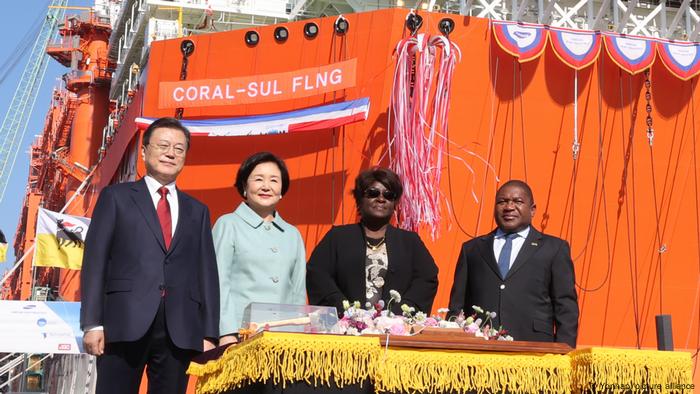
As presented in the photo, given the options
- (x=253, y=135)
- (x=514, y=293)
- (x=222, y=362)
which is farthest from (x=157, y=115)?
(x=222, y=362)

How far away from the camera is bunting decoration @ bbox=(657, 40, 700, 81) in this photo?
13.4m

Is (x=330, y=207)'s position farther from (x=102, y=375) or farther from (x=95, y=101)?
(x=95, y=101)

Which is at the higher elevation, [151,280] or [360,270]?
[360,270]

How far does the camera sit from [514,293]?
6.08m

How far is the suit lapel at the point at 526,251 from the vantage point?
611 cm

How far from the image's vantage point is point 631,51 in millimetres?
13242

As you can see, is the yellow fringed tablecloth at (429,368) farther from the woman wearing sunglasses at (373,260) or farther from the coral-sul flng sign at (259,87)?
the coral-sul flng sign at (259,87)

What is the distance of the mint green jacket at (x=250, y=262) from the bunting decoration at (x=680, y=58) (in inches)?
370

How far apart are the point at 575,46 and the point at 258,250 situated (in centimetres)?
878

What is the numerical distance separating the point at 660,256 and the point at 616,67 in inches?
105

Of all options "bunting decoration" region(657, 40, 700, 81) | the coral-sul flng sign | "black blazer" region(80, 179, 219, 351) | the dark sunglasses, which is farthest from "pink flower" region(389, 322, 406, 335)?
"bunting decoration" region(657, 40, 700, 81)

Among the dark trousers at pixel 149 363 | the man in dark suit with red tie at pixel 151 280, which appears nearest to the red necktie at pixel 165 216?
the man in dark suit with red tie at pixel 151 280

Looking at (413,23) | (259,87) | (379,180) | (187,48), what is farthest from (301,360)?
(187,48)

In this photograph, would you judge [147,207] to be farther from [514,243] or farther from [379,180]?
[514,243]
